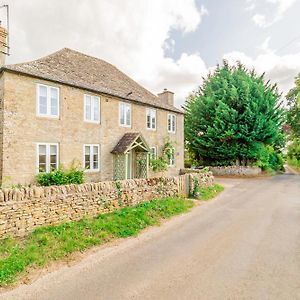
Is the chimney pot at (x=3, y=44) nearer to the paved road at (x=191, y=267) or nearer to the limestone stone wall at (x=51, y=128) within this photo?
the limestone stone wall at (x=51, y=128)

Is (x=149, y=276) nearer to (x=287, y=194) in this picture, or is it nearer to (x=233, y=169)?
(x=287, y=194)

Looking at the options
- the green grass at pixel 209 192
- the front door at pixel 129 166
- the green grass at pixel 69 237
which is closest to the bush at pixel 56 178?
the green grass at pixel 69 237

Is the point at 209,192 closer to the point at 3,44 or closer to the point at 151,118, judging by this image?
the point at 151,118

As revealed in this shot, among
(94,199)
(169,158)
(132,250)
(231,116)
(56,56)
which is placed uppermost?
(56,56)

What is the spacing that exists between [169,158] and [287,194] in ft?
33.7

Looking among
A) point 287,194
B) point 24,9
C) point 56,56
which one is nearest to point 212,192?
point 287,194

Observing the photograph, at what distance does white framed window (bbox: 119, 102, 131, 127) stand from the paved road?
10450 millimetres

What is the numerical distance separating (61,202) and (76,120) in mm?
7744

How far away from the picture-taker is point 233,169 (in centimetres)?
2781

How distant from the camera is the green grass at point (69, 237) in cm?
581

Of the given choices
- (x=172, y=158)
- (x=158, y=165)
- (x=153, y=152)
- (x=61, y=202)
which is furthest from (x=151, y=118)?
(x=61, y=202)

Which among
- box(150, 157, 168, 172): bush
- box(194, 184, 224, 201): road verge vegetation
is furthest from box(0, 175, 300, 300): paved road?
box(150, 157, 168, 172): bush

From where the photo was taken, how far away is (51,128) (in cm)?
1362

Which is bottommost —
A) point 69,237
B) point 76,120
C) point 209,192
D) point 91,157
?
point 69,237
